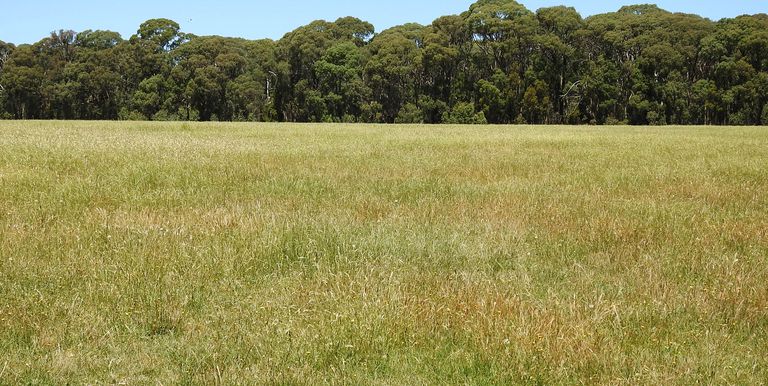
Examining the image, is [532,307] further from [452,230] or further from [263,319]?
[452,230]

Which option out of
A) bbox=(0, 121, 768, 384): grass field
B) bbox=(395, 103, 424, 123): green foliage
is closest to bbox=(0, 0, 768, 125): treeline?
bbox=(395, 103, 424, 123): green foliage

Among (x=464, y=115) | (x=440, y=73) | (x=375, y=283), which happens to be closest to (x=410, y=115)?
(x=464, y=115)

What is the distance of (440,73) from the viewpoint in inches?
3187

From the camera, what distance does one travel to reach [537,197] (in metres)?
9.89

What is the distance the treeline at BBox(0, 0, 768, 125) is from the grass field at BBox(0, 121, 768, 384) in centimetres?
6496

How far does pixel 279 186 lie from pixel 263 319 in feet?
20.0

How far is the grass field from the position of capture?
3.84 m

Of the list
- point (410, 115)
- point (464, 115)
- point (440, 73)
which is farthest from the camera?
point (440, 73)

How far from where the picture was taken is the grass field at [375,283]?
12.6 feet

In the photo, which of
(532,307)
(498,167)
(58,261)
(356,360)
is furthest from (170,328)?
(498,167)

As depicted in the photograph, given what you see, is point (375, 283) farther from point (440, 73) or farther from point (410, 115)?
point (440, 73)

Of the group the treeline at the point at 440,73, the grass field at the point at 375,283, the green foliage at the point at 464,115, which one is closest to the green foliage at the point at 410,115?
the treeline at the point at 440,73

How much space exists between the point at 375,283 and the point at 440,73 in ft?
256

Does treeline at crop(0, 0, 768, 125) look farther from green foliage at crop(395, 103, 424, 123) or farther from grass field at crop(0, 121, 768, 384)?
grass field at crop(0, 121, 768, 384)
